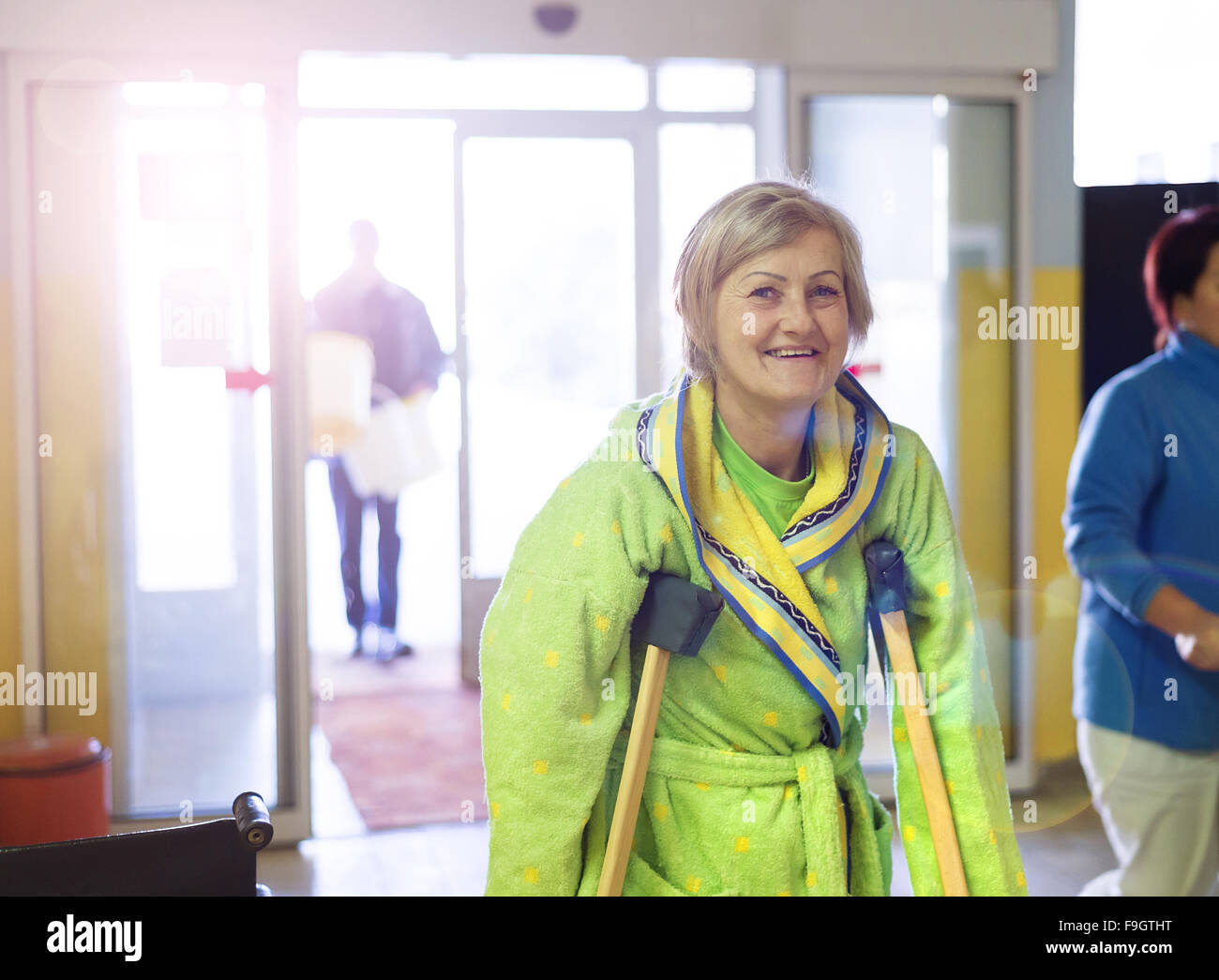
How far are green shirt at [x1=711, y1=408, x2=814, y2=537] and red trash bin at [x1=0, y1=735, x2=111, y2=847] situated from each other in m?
1.18

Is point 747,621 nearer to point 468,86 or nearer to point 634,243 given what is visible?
point 468,86

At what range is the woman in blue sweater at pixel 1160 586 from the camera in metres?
1.12

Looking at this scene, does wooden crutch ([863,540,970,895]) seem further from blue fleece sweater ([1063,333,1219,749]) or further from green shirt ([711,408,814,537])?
blue fleece sweater ([1063,333,1219,749])

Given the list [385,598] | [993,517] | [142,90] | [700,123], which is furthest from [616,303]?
[142,90]

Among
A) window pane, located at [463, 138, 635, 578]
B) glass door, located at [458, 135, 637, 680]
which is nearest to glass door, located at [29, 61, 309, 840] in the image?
glass door, located at [458, 135, 637, 680]

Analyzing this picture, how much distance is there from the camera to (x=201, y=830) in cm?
82

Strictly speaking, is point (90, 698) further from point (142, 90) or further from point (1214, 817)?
point (1214, 817)

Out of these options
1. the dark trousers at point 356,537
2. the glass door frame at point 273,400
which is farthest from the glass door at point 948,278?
the dark trousers at point 356,537

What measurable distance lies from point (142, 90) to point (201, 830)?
46.7 inches

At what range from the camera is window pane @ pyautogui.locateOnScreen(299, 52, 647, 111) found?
5.99ft

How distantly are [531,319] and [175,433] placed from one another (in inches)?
51.3

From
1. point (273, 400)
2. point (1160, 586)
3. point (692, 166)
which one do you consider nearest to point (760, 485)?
point (1160, 586)

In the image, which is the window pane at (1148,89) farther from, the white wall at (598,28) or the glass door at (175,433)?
the glass door at (175,433)

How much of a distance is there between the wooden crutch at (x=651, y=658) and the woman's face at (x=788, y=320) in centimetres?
17
